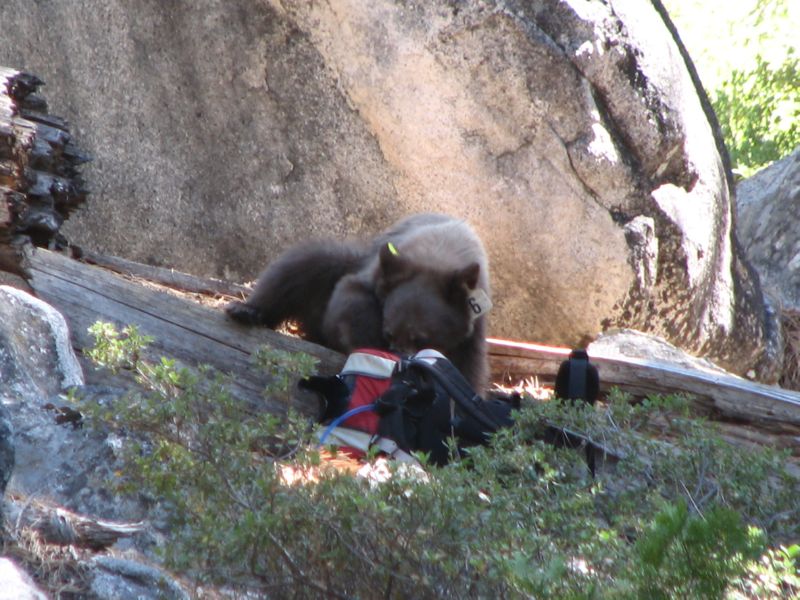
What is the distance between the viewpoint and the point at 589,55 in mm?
7012

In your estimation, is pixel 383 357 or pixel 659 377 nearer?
pixel 383 357

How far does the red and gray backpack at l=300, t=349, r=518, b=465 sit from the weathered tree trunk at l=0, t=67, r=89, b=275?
5.66 ft

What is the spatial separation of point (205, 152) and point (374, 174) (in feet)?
4.19

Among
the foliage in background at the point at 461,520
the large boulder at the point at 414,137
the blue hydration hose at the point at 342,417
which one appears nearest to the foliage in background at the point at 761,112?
the large boulder at the point at 414,137

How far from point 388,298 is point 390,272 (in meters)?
0.15

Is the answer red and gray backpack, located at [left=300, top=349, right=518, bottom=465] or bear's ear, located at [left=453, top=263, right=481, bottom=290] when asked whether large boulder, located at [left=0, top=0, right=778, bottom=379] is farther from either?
red and gray backpack, located at [left=300, top=349, right=518, bottom=465]

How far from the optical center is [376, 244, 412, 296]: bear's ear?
5.82 metres

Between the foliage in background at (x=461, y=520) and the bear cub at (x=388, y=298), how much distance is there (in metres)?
2.47

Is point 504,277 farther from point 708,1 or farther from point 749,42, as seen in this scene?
point 708,1

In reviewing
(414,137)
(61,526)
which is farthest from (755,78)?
(61,526)

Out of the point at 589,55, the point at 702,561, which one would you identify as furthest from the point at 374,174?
the point at 702,561

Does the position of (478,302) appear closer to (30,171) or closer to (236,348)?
(236,348)

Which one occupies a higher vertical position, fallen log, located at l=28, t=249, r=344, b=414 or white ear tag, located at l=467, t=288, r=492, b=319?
white ear tag, located at l=467, t=288, r=492, b=319

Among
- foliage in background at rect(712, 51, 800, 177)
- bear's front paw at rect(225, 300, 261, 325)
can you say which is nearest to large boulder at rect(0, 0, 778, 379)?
bear's front paw at rect(225, 300, 261, 325)
